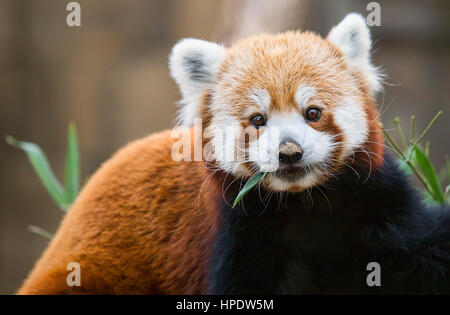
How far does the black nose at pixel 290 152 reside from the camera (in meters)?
2.20

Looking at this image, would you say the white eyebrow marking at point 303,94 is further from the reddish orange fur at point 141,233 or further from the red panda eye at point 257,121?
the reddish orange fur at point 141,233

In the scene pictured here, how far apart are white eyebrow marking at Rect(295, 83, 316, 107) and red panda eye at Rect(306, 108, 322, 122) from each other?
3 centimetres

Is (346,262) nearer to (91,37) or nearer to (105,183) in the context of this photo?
(105,183)

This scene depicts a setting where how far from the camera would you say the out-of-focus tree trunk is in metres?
4.44

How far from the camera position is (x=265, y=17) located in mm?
4477

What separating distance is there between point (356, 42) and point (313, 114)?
51 centimetres

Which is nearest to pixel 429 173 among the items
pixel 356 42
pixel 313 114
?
pixel 356 42

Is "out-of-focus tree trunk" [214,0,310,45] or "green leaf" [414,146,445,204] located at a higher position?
"out-of-focus tree trunk" [214,0,310,45]

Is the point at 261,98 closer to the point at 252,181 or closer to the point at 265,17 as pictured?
the point at 252,181

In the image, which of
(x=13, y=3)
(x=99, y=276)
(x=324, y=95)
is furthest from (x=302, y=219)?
(x=13, y=3)

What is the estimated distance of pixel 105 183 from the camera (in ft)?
10.2

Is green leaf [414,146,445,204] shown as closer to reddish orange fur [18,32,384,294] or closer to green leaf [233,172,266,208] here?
reddish orange fur [18,32,384,294]

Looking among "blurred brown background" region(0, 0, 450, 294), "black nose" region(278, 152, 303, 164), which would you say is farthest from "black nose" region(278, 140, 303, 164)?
"blurred brown background" region(0, 0, 450, 294)
